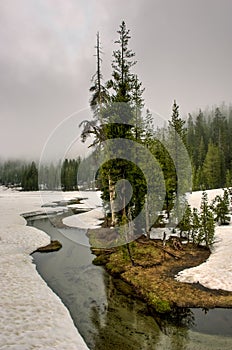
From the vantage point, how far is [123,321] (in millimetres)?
11562

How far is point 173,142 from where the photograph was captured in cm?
2988

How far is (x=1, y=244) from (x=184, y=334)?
1925 cm

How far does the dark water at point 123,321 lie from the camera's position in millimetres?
9916

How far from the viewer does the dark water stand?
992 centimetres

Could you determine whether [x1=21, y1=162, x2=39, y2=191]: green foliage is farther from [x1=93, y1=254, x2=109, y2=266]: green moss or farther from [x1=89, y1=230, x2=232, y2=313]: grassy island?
[x1=93, y1=254, x2=109, y2=266]: green moss

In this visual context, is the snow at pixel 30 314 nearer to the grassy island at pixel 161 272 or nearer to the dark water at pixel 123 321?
the dark water at pixel 123 321

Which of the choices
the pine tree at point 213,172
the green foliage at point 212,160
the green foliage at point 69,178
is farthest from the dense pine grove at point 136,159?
the green foliage at point 69,178

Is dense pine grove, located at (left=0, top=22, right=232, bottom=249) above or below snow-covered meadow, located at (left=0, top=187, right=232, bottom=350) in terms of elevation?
above

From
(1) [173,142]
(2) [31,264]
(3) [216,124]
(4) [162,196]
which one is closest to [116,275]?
(2) [31,264]

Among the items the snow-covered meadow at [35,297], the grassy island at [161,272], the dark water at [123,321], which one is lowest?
the dark water at [123,321]

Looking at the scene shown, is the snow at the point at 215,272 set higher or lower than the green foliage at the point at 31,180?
lower

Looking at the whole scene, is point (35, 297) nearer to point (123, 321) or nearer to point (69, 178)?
point (123, 321)

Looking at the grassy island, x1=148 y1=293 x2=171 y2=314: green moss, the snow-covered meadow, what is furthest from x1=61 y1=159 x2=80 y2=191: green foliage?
x1=148 y1=293 x2=171 y2=314: green moss

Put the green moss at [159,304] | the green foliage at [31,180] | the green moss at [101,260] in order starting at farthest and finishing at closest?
the green foliage at [31,180], the green moss at [101,260], the green moss at [159,304]
